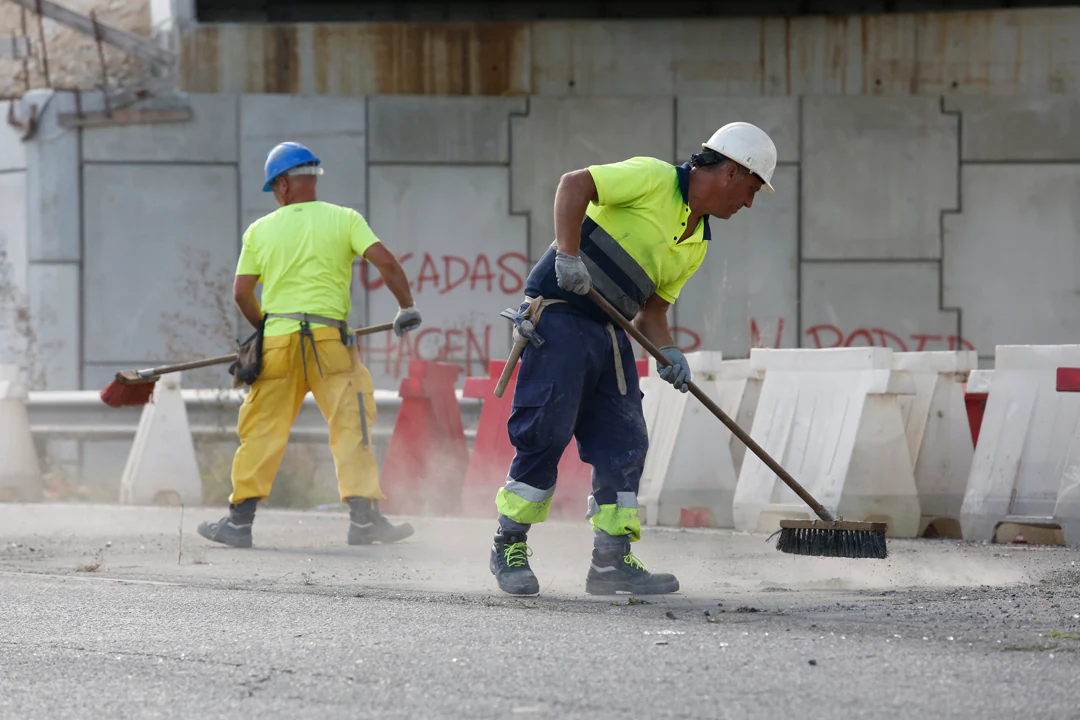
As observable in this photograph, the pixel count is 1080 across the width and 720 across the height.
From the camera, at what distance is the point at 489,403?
955 centimetres

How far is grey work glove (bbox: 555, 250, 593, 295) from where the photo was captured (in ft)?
16.8

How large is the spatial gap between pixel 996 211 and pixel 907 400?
571 centimetres

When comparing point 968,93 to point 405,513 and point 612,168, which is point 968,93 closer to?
point 405,513

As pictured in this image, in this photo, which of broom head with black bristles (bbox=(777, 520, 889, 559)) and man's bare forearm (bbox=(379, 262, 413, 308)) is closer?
broom head with black bristles (bbox=(777, 520, 889, 559))

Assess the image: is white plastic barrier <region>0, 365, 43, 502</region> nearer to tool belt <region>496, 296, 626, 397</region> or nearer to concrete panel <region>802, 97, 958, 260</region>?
tool belt <region>496, 296, 626, 397</region>

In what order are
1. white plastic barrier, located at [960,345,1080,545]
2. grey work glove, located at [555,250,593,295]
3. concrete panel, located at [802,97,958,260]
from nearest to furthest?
grey work glove, located at [555,250,593,295] < white plastic barrier, located at [960,345,1080,545] < concrete panel, located at [802,97,958,260]

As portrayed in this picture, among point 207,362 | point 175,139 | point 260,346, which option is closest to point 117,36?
point 175,139

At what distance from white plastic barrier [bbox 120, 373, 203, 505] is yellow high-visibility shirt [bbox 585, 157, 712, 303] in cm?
567

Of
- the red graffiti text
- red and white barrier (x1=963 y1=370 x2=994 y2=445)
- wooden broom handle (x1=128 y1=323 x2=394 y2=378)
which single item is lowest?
red and white barrier (x1=963 y1=370 x2=994 y2=445)

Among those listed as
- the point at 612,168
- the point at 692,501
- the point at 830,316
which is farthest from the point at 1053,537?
the point at 830,316

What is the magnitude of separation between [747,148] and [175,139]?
911 cm

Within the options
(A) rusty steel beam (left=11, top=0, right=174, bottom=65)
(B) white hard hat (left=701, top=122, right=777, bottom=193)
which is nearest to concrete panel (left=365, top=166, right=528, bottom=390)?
(A) rusty steel beam (left=11, top=0, right=174, bottom=65)

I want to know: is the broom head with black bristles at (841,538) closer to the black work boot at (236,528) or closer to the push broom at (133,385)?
the black work boot at (236,528)

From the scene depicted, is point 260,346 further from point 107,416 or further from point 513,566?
point 107,416
